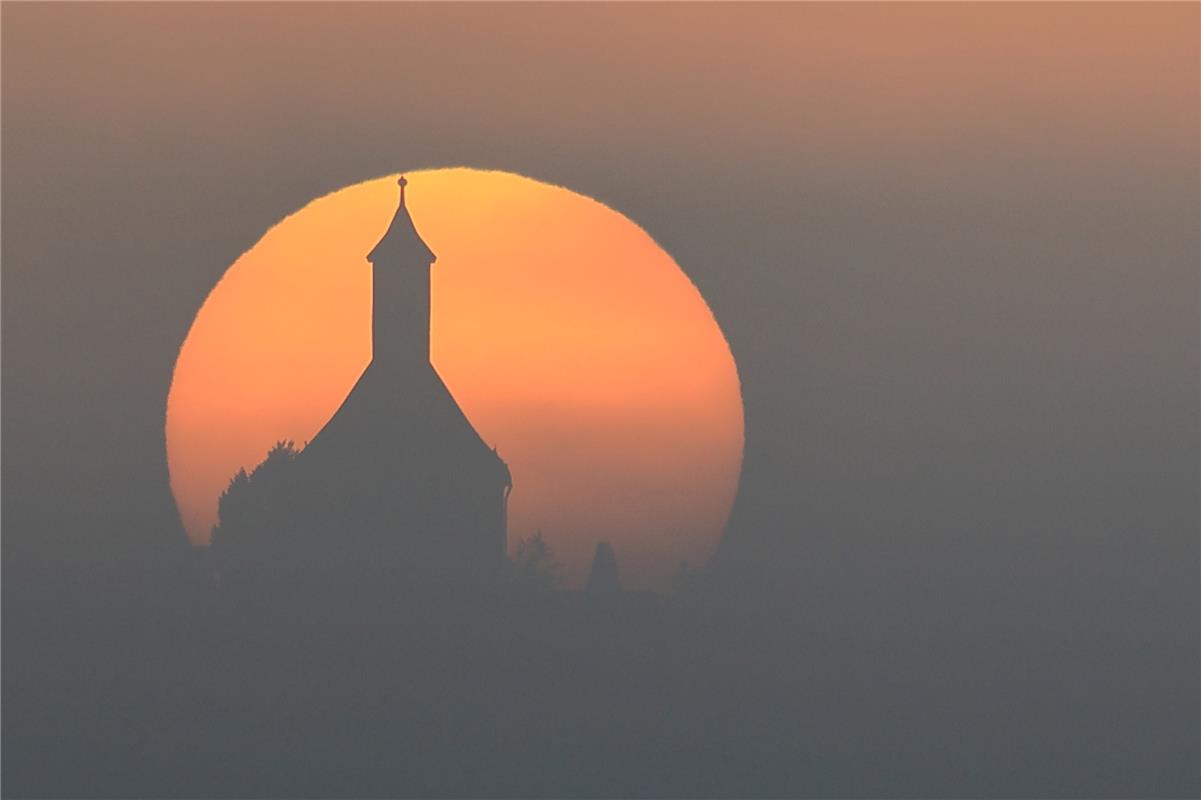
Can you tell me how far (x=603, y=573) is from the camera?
110 ft

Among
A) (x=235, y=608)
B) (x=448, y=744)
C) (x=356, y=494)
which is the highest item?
(x=356, y=494)

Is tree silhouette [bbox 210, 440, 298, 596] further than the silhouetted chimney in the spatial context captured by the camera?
Yes

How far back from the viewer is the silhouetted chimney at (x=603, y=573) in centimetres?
3341

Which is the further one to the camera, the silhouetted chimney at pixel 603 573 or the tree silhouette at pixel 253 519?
the tree silhouette at pixel 253 519

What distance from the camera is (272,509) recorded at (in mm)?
35500

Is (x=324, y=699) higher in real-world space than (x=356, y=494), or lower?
lower

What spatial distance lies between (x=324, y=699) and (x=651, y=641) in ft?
16.7

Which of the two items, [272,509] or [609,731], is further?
[272,509]

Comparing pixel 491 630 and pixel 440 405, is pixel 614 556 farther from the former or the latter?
pixel 440 405

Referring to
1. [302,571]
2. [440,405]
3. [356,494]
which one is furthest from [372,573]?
[440,405]

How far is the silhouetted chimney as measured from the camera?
3341cm

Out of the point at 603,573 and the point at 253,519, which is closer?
the point at 603,573

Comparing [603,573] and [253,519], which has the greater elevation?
[253,519]

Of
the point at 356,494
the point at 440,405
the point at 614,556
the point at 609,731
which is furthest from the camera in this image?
the point at 440,405
